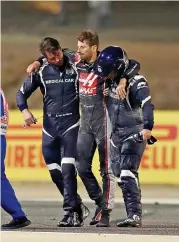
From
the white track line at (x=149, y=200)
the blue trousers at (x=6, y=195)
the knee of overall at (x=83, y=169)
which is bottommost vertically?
the white track line at (x=149, y=200)

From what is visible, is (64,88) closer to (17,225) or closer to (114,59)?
(114,59)

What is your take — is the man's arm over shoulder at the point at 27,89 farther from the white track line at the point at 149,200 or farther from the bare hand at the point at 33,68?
the white track line at the point at 149,200

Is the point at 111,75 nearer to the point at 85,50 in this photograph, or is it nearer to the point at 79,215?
the point at 85,50

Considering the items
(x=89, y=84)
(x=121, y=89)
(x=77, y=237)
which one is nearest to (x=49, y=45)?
(x=89, y=84)

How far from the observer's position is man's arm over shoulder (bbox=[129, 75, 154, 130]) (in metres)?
7.49

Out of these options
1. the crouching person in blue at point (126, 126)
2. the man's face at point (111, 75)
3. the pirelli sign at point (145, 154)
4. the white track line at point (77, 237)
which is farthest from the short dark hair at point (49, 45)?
the pirelli sign at point (145, 154)

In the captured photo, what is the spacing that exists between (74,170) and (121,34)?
2182 centimetres

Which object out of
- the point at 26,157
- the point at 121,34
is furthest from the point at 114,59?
the point at 121,34

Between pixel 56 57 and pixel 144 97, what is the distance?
100 centimetres

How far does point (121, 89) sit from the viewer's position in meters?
7.59

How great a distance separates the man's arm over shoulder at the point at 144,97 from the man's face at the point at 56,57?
0.78m

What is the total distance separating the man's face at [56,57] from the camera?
26.1ft

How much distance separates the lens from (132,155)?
305 inches

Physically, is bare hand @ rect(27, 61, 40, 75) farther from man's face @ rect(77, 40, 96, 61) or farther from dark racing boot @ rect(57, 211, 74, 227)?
dark racing boot @ rect(57, 211, 74, 227)
